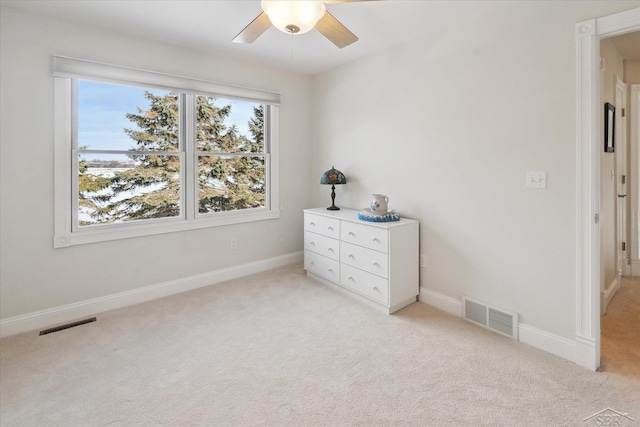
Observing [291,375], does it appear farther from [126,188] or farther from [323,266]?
[126,188]

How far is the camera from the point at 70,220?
2.80m

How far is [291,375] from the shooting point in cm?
205

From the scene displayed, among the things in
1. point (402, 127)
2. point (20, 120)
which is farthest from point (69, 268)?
point (402, 127)

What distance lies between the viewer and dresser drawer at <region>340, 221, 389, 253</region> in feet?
9.47

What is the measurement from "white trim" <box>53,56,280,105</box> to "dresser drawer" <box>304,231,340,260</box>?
1.74m

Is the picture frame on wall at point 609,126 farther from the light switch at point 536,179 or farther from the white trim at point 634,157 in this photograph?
the light switch at point 536,179

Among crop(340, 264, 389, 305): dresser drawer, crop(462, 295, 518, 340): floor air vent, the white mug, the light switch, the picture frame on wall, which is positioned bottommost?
crop(462, 295, 518, 340): floor air vent

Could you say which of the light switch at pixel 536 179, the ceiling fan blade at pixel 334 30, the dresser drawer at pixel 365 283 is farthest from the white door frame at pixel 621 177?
the ceiling fan blade at pixel 334 30

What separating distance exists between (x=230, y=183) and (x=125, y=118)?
4.04 feet

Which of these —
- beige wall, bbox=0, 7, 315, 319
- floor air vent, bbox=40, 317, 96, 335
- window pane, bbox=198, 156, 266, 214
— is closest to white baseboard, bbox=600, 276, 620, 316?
window pane, bbox=198, 156, 266, 214

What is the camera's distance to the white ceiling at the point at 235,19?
2.44 m

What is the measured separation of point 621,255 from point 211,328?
171 inches

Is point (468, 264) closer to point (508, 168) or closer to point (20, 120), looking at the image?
point (508, 168)

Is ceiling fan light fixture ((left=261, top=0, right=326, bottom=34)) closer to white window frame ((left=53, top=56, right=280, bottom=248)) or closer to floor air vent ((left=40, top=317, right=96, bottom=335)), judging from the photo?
white window frame ((left=53, top=56, right=280, bottom=248))
